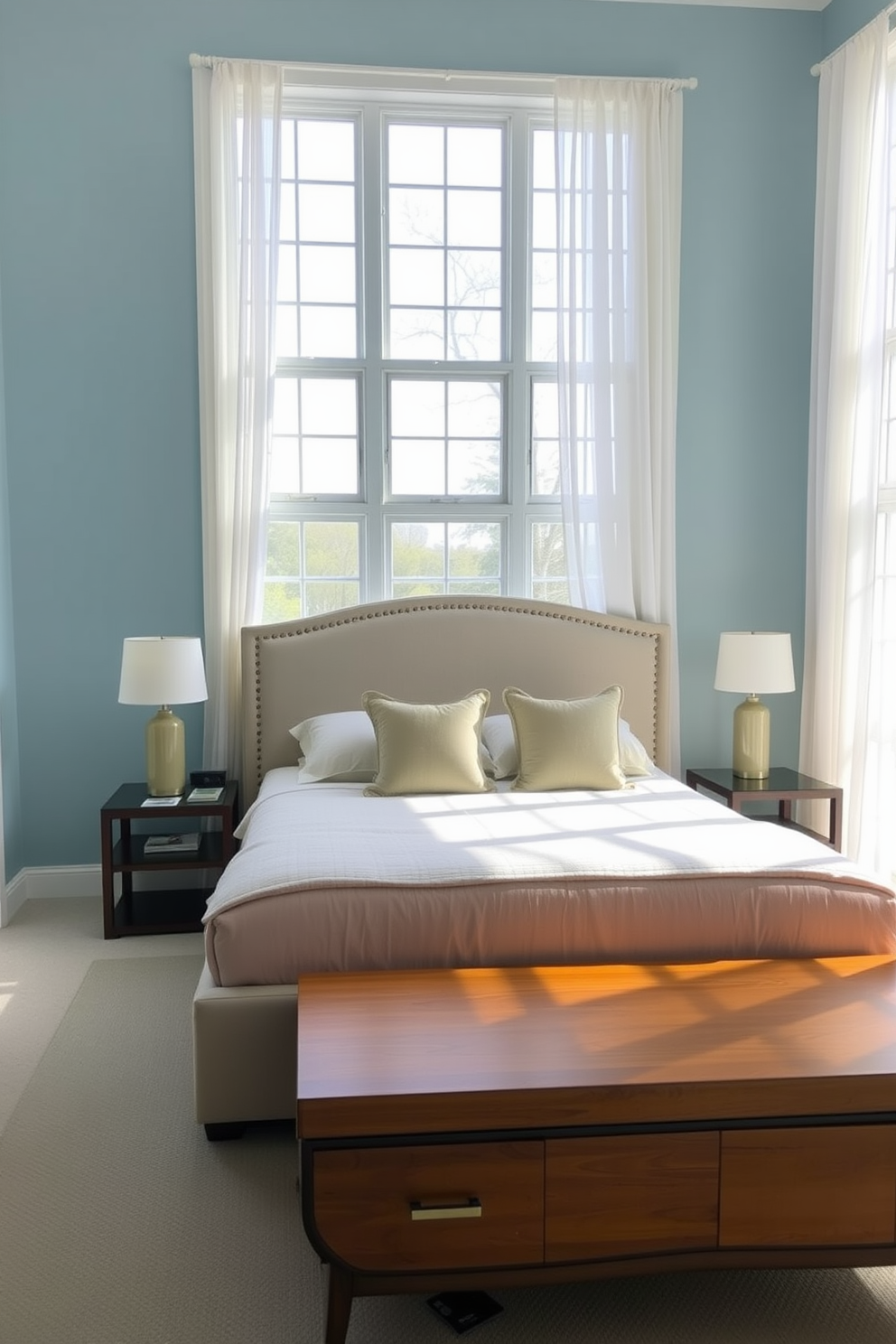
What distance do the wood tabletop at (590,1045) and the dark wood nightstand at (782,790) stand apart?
1636 millimetres

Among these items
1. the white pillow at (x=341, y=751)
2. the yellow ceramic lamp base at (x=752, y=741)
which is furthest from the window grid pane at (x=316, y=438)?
the yellow ceramic lamp base at (x=752, y=741)

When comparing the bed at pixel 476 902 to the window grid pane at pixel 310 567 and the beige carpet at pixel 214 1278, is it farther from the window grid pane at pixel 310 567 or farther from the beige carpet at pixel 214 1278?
the window grid pane at pixel 310 567

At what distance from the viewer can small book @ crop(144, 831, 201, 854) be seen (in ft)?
13.6

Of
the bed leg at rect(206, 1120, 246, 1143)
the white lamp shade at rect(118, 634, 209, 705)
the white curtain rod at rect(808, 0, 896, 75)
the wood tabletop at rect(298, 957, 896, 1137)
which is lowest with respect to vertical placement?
the bed leg at rect(206, 1120, 246, 1143)

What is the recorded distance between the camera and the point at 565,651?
4.50 meters

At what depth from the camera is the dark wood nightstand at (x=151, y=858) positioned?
401cm

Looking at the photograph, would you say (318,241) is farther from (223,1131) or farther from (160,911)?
(223,1131)

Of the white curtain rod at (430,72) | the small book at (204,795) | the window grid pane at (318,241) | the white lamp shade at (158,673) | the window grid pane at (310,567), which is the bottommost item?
the small book at (204,795)

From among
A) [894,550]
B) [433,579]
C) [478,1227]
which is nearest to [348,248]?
[433,579]

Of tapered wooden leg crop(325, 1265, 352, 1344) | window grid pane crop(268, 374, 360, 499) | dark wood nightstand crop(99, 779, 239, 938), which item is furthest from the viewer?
window grid pane crop(268, 374, 360, 499)

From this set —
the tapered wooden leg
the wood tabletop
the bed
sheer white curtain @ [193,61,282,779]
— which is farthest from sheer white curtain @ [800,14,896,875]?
the tapered wooden leg

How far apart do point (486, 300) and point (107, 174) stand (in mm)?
1619

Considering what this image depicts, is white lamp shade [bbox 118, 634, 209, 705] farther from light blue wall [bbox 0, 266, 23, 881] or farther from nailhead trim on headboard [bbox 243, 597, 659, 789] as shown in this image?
light blue wall [bbox 0, 266, 23, 881]

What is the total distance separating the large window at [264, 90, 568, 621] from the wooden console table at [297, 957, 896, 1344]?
2865mm
